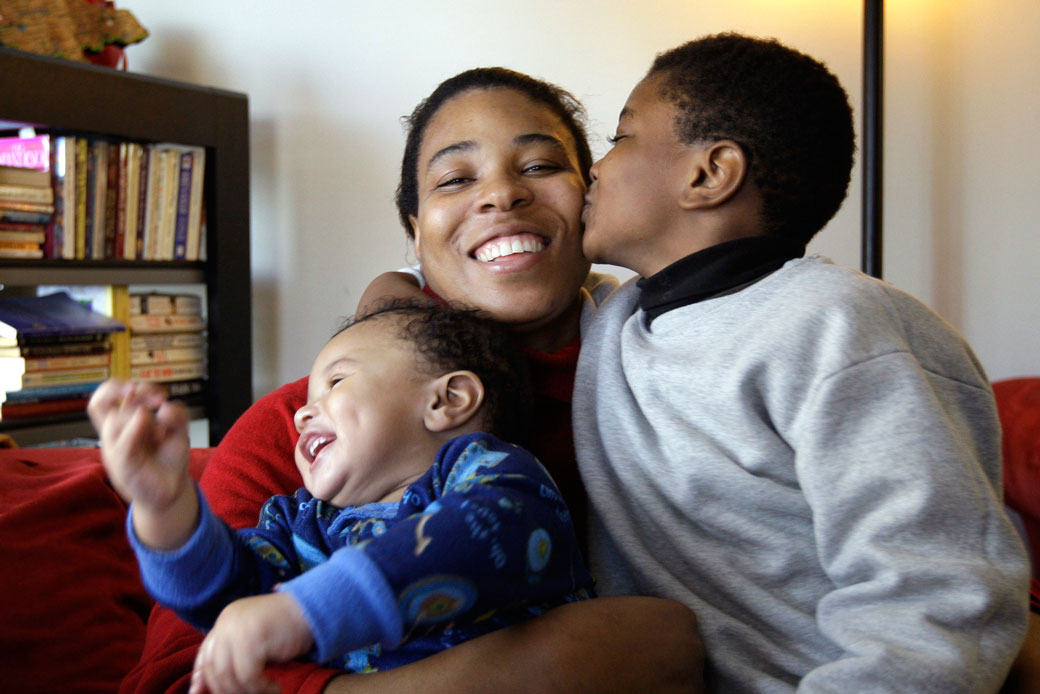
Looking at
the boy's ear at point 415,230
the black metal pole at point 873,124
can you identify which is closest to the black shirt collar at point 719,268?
the boy's ear at point 415,230

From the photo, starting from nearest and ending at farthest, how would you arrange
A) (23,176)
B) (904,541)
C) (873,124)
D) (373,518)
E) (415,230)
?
(904,541), (373,518), (415,230), (873,124), (23,176)

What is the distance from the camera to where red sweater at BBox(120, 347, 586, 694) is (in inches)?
40.0

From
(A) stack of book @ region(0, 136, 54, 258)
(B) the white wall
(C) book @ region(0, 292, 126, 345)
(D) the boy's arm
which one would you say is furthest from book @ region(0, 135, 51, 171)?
(D) the boy's arm

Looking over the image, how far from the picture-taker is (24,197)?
8.64 ft

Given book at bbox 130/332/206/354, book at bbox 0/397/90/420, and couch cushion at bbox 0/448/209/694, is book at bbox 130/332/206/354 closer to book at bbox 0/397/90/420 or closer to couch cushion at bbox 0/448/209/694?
book at bbox 0/397/90/420

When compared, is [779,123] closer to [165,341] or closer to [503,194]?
[503,194]

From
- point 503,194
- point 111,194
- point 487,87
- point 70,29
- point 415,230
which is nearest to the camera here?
point 503,194

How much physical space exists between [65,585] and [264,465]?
37cm

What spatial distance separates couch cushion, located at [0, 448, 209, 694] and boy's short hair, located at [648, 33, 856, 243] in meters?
1.06

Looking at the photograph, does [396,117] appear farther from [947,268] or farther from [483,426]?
[483,426]

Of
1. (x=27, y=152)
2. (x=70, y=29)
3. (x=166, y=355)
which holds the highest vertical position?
(x=70, y=29)

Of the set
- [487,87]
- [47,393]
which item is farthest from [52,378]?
[487,87]

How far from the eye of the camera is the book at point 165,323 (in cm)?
294

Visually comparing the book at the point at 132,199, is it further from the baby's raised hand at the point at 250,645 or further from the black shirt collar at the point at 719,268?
the baby's raised hand at the point at 250,645
